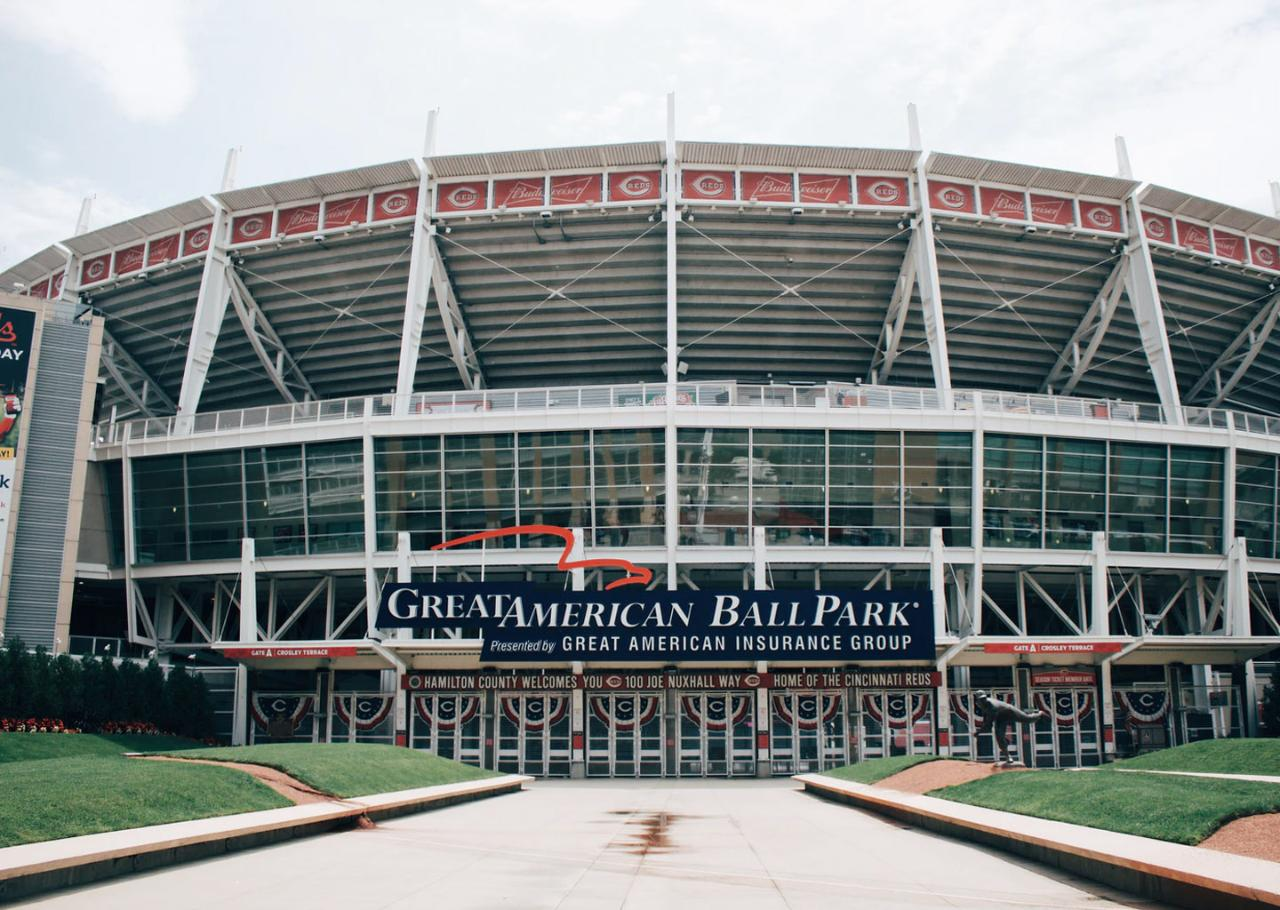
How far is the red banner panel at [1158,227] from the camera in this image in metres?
46.3

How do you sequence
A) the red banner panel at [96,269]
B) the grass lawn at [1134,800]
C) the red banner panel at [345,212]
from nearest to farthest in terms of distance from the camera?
the grass lawn at [1134,800] < the red banner panel at [345,212] < the red banner panel at [96,269]

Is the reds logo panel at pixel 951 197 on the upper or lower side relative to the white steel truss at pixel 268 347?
upper

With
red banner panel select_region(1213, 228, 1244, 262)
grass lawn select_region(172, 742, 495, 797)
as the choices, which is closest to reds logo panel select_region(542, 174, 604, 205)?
grass lawn select_region(172, 742, 495, 797)

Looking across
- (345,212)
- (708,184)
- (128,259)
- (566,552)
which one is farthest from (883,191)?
(128,259)

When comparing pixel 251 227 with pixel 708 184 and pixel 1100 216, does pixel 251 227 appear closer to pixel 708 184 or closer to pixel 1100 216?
pixel 708 184

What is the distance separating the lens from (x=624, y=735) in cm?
4016

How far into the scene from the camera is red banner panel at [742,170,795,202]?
43.5m

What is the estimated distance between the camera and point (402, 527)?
40.8 meters

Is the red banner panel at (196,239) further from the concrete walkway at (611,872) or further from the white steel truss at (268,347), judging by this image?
the concrete walkway at (611,872)

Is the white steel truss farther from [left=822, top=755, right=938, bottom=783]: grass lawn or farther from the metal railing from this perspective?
[left=822, top=755, right=938, bottom=783]: grass lawn

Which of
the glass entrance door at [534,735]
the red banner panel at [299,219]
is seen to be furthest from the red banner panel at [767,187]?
the glass entrance door at [534,735]

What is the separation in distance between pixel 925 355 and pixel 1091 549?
14.2 meters

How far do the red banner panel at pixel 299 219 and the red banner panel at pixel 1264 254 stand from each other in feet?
147

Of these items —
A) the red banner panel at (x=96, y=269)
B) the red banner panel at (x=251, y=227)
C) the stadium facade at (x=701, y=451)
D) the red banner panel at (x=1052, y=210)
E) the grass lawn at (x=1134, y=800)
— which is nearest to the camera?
the grass lawn at (x=1134, y=800)
